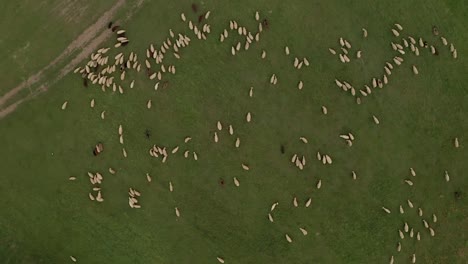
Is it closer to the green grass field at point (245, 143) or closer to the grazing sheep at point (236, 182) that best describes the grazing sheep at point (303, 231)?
the green grass field at point (245, 143)

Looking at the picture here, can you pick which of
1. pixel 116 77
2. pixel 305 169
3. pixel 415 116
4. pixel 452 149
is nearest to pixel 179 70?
pixel 116 77

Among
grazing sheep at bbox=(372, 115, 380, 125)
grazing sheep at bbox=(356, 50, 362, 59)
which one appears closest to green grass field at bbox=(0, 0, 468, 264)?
grazing sheep at bbox=(372, 115, 380, 125)

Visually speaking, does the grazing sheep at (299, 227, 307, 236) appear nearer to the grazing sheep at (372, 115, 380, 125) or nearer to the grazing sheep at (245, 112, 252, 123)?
the grazing sheep at (245, 112, 252, 123)

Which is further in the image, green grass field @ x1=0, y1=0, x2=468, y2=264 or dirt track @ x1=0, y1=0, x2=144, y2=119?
dirt track @ x1=0, y1=0, x2=144, y2=119

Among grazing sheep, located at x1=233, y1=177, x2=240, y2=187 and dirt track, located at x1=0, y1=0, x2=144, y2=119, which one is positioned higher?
dirt track, located at x1=0, y1=0, x2=144, y2=119

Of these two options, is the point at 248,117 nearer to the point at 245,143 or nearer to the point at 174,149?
the point at 245,143

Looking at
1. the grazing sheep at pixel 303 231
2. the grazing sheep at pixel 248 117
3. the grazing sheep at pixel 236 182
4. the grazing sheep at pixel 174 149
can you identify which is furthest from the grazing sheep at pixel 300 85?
the grazing sheep at pixel 303 231
